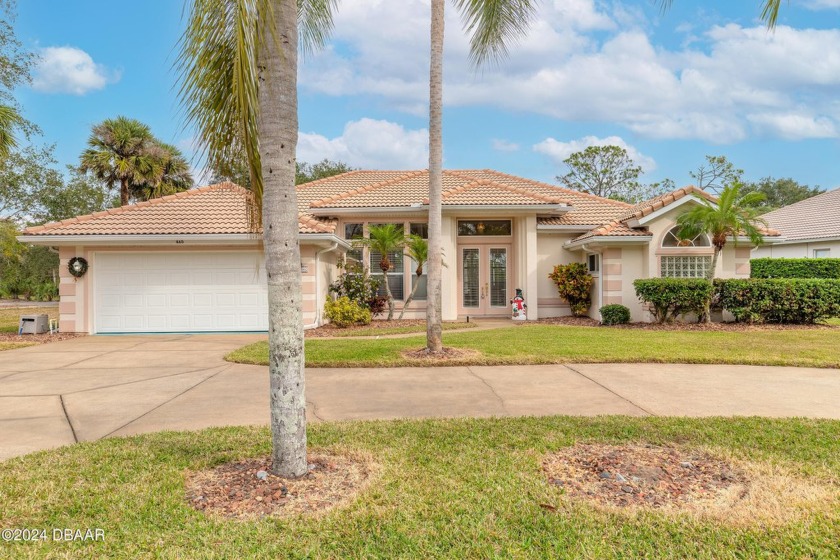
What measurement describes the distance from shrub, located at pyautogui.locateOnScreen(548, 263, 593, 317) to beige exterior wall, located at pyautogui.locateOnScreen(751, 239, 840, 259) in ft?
36.5

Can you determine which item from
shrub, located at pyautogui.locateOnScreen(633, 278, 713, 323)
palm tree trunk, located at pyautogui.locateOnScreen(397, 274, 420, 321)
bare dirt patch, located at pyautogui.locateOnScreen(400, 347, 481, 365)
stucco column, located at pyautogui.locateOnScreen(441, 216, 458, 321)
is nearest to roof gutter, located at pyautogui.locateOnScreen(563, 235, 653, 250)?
shrub, located at pyautogui.locateOnScreen(633, 278, 713, 323)

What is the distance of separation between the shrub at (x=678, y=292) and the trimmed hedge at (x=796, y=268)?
917cm

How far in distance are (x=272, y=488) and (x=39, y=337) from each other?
1341cm

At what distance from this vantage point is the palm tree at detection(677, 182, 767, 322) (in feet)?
43.1

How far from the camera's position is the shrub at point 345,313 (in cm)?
1444

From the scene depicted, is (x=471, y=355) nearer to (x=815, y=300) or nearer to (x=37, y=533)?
(x=37, y=533)

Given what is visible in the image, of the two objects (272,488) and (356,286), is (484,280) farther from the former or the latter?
(272,488)

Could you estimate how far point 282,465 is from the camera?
375cm

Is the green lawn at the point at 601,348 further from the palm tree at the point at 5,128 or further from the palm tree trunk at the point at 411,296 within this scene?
the palm tree at the point at 5,128

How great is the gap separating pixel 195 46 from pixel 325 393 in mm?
4711

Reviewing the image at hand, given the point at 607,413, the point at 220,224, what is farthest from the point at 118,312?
the point at 607,413

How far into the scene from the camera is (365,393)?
6.69 meters

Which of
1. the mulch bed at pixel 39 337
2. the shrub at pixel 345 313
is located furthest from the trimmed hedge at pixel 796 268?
the mulch bed at pixel 39 337

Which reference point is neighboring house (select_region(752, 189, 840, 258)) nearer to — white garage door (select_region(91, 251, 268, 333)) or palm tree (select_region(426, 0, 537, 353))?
palm tree (select_region(426, 0, 537, 353))
